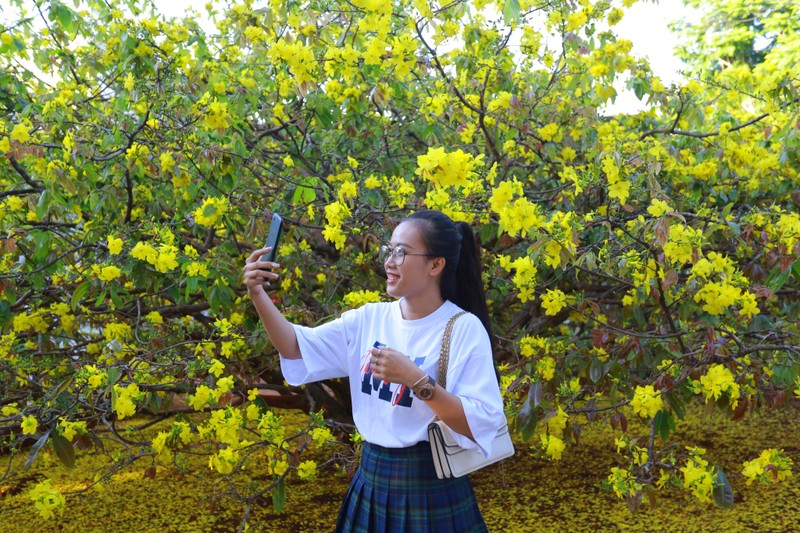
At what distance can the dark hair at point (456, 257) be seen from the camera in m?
1.69

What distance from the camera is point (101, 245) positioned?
114 inches

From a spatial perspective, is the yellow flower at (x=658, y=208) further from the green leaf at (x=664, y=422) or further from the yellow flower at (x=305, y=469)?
the yellow flower at (x=305, y=469)

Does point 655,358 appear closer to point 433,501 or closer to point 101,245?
point 433,501

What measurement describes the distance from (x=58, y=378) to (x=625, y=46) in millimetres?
2685

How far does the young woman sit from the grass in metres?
1.34

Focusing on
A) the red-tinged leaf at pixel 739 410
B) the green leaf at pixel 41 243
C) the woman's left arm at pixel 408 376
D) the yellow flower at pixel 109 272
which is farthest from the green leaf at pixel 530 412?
the green leaf at pixel 41 243

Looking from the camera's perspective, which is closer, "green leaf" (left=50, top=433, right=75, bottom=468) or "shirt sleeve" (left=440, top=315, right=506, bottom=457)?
"shirt sleeve" (left=440, top=315, right=506, bottom=457)

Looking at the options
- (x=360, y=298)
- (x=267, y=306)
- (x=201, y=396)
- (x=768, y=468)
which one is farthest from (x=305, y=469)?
(x=768, y=468)

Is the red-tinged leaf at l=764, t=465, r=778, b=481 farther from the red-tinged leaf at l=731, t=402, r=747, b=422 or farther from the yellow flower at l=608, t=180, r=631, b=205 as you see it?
the yellow flower at l=608, t=180, r=631, b=205

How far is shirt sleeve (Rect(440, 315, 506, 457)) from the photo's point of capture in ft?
4.81

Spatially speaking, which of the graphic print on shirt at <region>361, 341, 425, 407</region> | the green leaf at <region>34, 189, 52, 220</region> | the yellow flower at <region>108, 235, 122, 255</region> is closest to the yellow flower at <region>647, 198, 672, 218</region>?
the graphic print on shirt at <region>361, 341, 425, 407</region>

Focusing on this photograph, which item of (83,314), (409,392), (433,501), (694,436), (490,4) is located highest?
(490,4)

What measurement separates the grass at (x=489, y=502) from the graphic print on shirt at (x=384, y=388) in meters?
1.43

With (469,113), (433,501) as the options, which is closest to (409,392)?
(433,501)
